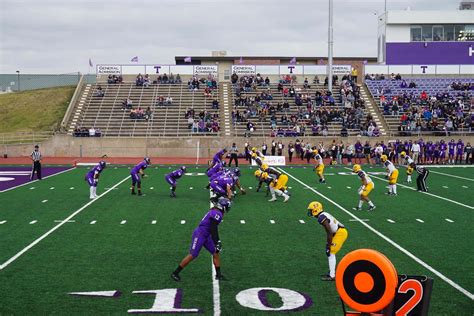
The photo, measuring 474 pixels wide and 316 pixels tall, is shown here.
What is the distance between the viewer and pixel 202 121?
140 feet

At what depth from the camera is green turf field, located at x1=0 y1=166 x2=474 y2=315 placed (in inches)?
352

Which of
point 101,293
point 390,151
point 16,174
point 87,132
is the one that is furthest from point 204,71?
point 101,293

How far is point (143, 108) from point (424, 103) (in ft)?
74.4

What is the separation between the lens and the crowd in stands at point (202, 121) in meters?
42.0

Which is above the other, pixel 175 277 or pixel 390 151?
pixel 390 151

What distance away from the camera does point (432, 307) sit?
8367mm

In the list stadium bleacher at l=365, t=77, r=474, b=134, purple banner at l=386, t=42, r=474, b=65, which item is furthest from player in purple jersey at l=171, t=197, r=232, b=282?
purple banner at l=386, t=42, r=474, b=65

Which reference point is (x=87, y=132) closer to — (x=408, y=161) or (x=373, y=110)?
(x=373, y=110)

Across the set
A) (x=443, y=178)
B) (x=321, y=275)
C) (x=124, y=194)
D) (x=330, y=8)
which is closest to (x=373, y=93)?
(x=330, y=8)

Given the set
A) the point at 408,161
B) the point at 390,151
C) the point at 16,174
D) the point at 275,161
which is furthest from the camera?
the point at 390,151

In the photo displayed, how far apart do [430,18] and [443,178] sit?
33248 millimetres

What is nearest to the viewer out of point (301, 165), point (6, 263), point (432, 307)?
point (432, 307)

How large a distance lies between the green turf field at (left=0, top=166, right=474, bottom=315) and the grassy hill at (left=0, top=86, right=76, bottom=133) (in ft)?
83.3

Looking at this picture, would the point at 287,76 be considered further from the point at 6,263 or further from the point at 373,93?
the point at 6,263
